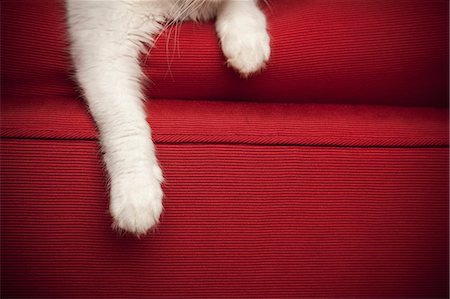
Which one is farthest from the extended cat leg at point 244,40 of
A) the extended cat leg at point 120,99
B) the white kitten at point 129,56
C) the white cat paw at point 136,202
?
the white cat paw at point 136,202

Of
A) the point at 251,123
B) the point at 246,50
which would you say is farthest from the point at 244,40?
the point at 251,123

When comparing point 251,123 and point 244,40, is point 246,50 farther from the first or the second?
point 251,123

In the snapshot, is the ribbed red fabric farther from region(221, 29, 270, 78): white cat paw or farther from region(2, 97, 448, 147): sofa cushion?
region(221, 29, 270, 78): white cat paw

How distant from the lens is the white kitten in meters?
0.73

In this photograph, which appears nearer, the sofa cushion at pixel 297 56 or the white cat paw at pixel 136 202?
the white cat paw at pixel 136 202

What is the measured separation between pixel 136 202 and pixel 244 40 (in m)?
0.34

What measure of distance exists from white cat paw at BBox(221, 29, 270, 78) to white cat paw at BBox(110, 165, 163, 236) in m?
0.25

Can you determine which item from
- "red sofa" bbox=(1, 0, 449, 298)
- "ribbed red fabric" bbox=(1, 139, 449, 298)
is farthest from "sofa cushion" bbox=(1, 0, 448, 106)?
"ribbed red fabric" bbox=(1, 139, 449, 298)

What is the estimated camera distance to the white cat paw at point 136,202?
683 mm

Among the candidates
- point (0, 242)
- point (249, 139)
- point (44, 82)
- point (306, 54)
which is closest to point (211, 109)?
point (249, 139)

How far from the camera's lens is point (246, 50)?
2.52 feet

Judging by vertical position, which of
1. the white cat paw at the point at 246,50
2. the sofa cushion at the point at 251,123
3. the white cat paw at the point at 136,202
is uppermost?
the white cat paw at the point at 246,50

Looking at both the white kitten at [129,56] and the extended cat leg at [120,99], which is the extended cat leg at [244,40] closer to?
the white kitten at [129,56]

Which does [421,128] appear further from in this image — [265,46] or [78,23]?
[78,23]
